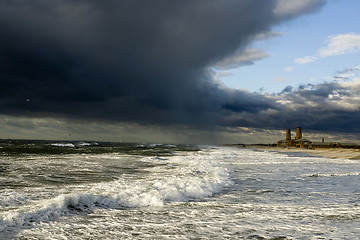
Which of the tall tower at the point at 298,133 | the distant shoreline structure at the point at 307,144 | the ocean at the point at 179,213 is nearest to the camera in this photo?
the ocean at the point at 179,213

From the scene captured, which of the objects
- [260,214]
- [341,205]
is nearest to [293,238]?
[260,214]

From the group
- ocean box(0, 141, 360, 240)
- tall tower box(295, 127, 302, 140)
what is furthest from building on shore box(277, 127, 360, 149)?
ocean box(0, 141, 360, 240)

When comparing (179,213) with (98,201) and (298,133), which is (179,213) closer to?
(98,201)

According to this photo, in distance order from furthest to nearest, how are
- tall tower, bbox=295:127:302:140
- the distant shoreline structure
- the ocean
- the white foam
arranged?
tall tower, bbox=295:127:302:140 → the distant shoreline structure → the white foam → the ocean

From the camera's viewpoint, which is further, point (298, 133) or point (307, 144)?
point (298, 133)

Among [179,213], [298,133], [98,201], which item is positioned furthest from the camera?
[298,133]

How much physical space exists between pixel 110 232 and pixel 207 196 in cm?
582

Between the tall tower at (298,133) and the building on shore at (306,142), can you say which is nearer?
the building on shore at (306,142)

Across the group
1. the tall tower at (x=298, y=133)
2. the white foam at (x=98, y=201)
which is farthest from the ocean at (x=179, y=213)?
the tall tower at (x=298, y=133)

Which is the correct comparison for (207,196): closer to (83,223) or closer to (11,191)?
(83,223)

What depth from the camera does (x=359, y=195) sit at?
11383 mm

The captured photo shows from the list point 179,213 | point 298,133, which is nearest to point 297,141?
point 298,133

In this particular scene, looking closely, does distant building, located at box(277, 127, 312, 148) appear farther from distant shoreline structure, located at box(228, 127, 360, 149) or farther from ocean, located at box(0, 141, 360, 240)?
ocean, located at box(0, 141, 360, 240)

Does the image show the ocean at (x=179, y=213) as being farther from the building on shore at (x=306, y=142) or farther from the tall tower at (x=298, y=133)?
the tall tower at (x=298, y=133)
